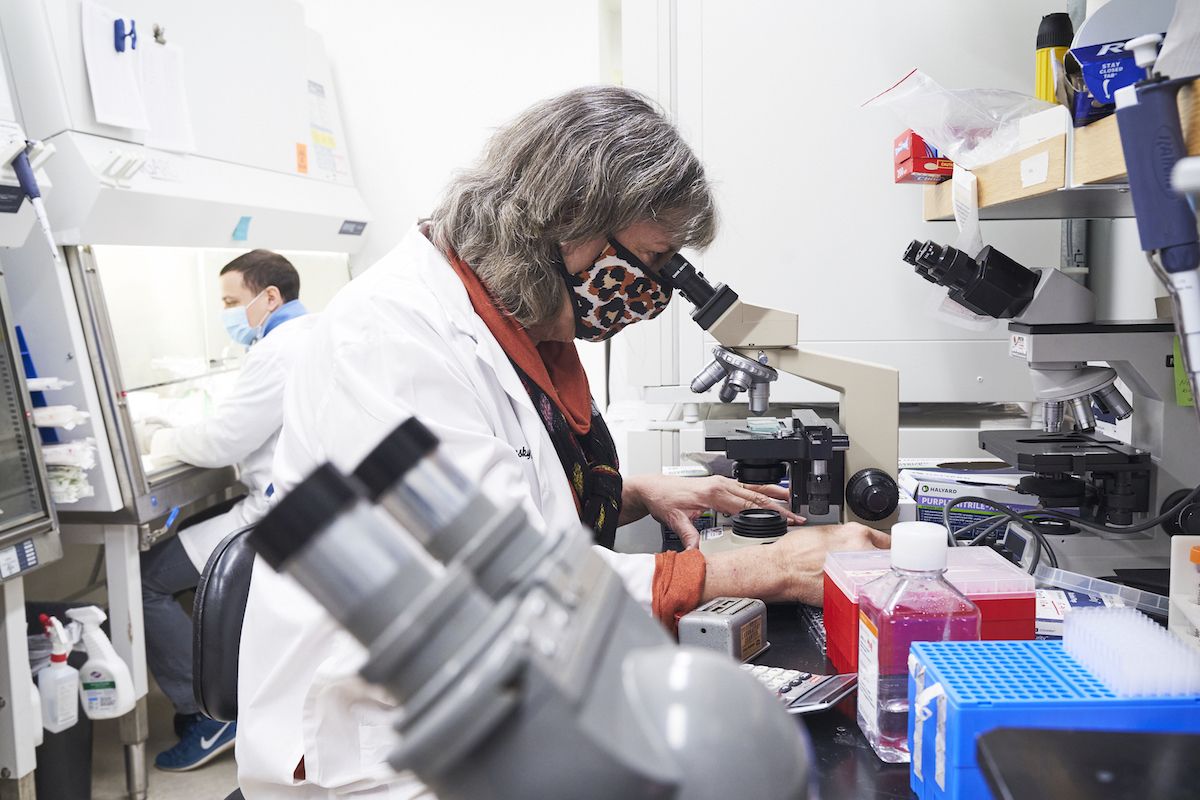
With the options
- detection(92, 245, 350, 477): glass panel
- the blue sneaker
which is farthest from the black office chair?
the blue sneaker

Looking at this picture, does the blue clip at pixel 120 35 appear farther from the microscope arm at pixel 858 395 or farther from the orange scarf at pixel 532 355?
the microscope arm at pixel 858 395

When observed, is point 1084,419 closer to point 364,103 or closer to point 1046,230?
point 1046,230

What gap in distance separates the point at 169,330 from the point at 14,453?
0.99 meters

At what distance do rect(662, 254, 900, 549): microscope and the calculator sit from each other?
0.42 metres

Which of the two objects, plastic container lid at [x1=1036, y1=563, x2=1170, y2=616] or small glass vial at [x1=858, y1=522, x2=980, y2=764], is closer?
small glass vial at [x1=858, y1=522, x2=980, y2=764]

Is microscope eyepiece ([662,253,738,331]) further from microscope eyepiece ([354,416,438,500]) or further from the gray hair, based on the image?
microscope eyepiece ([354,416,438,500])

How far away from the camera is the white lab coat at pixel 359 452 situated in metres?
0.99

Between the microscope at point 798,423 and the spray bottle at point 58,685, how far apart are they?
1.84 m

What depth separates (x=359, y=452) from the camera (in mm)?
974

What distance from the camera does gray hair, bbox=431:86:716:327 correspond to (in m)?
1.24

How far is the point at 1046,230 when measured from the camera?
1981 millimetres

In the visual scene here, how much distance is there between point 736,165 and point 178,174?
168 cm

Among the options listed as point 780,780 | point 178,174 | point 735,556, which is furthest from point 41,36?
point 780,780

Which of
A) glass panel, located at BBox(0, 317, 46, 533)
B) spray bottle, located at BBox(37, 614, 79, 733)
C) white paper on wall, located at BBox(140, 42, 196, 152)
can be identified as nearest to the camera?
glass panel, located at BBox(0, 317, 46, 533)
